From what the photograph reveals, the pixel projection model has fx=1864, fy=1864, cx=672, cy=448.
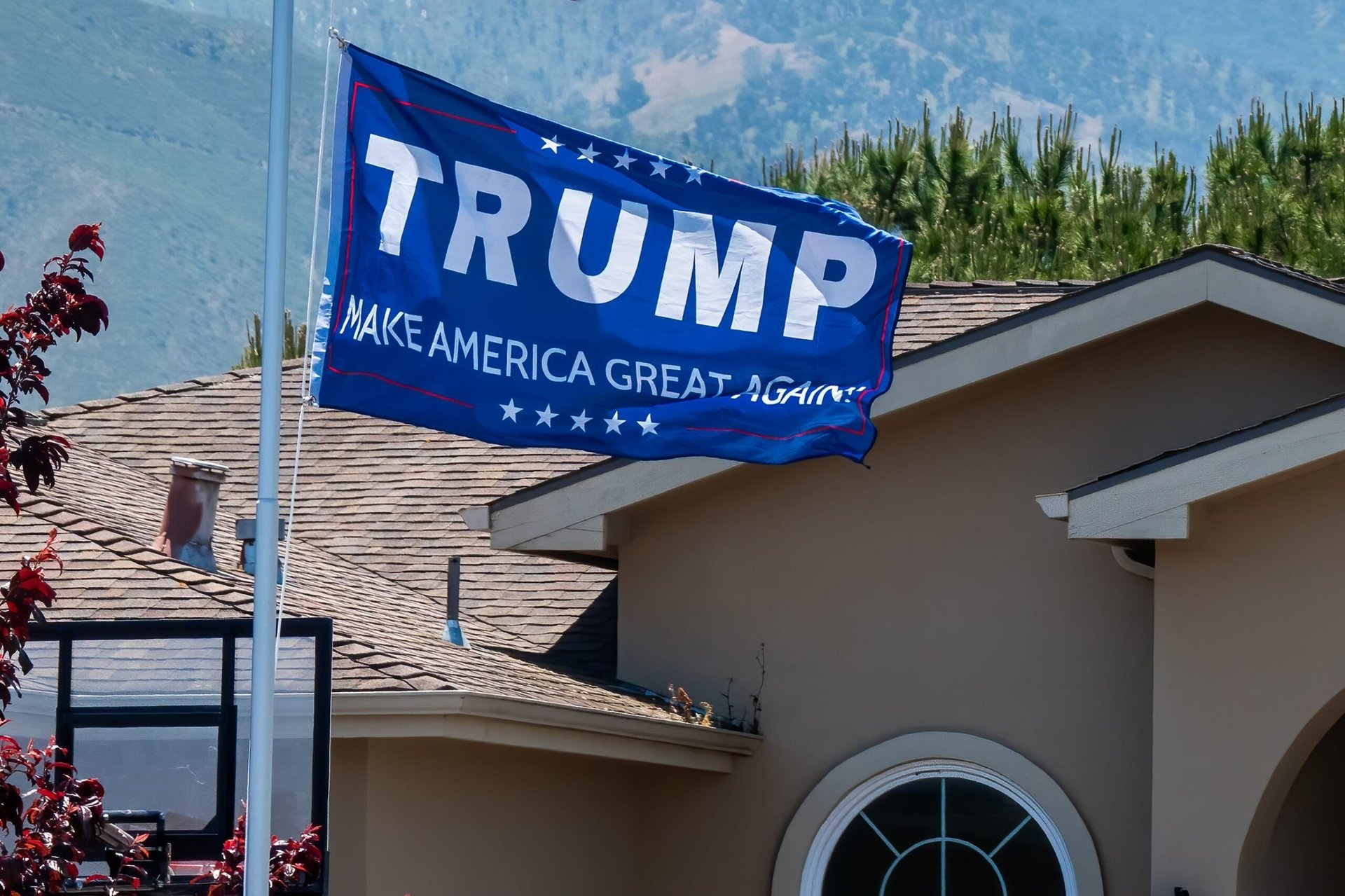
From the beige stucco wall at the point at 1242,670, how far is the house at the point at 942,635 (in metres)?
0.02

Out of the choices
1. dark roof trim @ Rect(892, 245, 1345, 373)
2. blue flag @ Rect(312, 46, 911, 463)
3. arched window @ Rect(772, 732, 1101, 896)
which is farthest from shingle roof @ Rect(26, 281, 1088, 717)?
blue flag @ Rect(312, 46, 911, 463)

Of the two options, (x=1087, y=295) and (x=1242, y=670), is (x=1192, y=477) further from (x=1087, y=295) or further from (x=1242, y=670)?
(x=1087, y=295)

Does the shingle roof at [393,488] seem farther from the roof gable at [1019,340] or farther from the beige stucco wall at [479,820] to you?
the beige stucco wall at [479,820]

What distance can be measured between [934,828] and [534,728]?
2802 mm

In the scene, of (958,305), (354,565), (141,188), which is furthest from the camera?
(141,188)

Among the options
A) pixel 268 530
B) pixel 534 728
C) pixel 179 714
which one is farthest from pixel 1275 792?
pixel 268 530

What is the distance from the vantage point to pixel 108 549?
392 inches

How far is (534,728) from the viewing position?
31.7 feet

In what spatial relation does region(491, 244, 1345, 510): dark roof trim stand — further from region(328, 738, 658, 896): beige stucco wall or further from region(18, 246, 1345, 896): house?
region(328, 738, 658, 896): beige stucco wall

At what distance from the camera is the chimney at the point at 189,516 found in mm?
10484

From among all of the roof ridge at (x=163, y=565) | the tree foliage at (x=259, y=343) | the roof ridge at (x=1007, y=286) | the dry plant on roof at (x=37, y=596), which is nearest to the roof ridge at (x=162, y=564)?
the roof ridge at (x=163, y=565)

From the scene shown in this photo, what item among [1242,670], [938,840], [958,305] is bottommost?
[938,840]

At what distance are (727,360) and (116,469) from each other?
21.4 feet

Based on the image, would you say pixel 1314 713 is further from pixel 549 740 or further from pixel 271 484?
pixel 271 484
